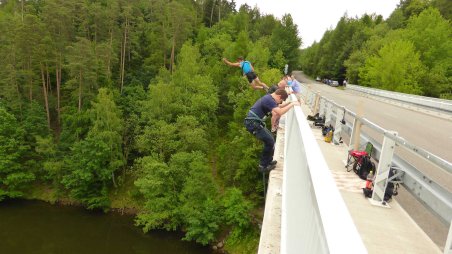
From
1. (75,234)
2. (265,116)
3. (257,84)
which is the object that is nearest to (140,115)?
(75,234)

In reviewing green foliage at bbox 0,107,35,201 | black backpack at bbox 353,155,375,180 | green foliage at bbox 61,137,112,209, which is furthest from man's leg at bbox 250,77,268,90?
green foliage at bbox 0,107,35,201

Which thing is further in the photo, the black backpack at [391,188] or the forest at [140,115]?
the forest at [140,115]

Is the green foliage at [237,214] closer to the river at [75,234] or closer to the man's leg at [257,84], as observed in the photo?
the river at [75,234]

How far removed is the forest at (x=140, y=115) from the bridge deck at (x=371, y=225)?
63.8 feet

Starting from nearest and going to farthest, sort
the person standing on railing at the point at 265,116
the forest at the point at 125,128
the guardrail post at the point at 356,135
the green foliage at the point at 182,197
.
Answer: the person standing on railing at the point at 265,116, the guardrail post at the point at 356,135, the green foliage at the point at 182,197, the forest at the point at 125,128

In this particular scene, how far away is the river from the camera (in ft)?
81.5

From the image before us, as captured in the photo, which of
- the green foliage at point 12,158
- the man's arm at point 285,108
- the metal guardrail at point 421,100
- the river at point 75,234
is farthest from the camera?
the green foliage at point 12,158

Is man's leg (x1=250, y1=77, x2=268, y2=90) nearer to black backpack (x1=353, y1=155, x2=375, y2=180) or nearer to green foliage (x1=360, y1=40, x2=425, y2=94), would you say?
black backpack (x1=353, y1=155, x2=375, y2=180)

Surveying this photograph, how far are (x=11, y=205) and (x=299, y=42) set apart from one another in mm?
60283

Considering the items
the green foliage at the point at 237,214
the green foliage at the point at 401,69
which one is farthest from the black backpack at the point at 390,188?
the green foliage at the point at 401,69

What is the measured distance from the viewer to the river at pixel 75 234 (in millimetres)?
24828

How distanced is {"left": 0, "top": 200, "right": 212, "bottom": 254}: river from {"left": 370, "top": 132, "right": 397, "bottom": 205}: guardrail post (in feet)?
71.3

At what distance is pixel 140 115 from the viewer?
129 feet

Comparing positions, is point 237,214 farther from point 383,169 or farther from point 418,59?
point 418,59
